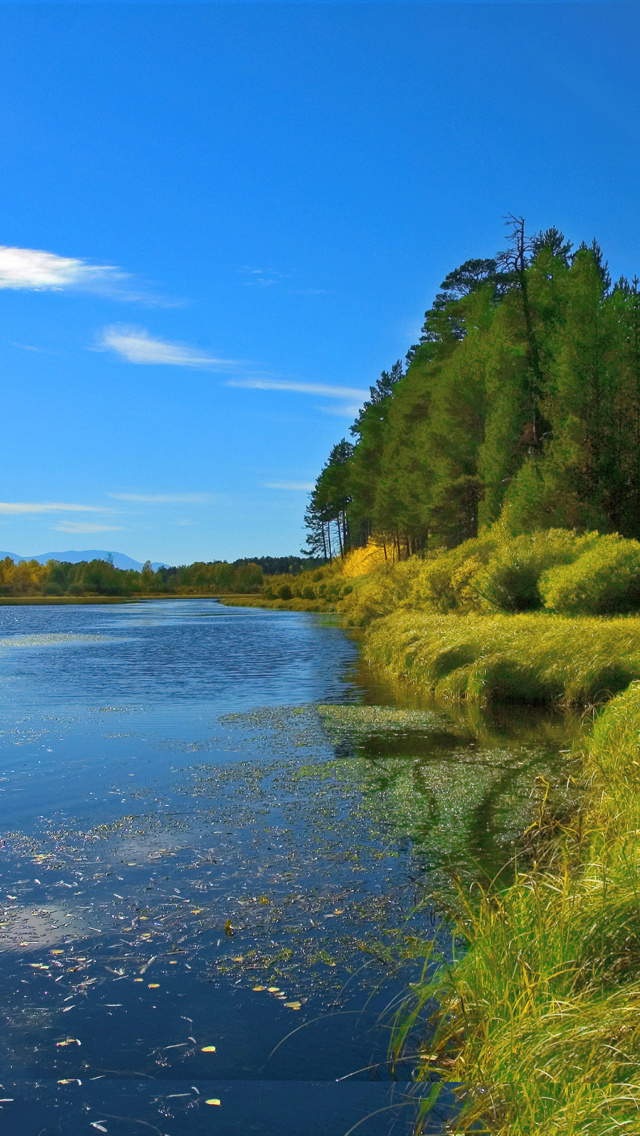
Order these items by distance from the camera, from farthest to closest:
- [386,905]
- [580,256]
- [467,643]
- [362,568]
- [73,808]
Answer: [362,568] < [580,256] < [467,643] < [73,808] < [386,905]

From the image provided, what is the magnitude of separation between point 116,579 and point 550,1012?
12264 cm

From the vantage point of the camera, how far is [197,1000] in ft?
16.8

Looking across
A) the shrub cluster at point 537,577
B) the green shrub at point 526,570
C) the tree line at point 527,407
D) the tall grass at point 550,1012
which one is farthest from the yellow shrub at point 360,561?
the tall grass at point 550,1012

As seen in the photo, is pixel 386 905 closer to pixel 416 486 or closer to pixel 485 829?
pixel 485 829

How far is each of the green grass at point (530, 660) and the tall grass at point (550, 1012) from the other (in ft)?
26.3

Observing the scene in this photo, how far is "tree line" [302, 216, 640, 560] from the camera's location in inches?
1048

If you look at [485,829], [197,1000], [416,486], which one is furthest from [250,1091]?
[416,486]

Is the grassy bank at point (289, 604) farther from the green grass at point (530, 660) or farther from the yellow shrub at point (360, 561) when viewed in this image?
the green grass at point (530, 660)

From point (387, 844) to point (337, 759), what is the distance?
3.99m

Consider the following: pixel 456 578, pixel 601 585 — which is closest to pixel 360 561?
pixel 456 578

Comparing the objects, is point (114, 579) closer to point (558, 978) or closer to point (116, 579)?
point (116, 579)

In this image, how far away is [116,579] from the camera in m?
123

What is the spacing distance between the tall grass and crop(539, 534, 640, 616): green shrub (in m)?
13.3

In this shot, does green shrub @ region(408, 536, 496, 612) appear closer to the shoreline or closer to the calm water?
the calm water
